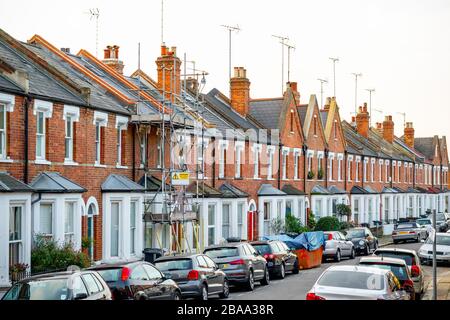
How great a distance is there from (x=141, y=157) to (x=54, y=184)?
24.8ft

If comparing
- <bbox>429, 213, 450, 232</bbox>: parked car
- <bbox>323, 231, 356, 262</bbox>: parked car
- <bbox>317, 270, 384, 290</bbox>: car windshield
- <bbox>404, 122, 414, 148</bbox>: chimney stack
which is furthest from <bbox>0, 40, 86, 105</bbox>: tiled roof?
<bbox>404, 122, 414, 148</bbox>: chimney stack

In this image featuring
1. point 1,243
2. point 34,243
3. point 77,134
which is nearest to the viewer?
point 1,243

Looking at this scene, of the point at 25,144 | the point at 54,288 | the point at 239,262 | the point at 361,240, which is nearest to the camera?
the point at 54,288

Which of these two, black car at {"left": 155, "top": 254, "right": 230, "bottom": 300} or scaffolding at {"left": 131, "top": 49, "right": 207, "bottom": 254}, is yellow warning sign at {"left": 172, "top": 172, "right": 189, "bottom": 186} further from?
black car at {"left": 155, "top": 254, "right": 230, "bottom": 300}

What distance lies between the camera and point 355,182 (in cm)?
6600

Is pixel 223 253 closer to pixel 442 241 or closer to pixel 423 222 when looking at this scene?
pixel 442 241

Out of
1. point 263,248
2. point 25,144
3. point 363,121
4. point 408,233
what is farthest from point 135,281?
point 363,121

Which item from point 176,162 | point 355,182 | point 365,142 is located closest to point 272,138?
point 176,162

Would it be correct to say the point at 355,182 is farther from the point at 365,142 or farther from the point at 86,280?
the point at 86,280

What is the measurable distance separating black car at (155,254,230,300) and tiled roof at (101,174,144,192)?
8661 millimetres

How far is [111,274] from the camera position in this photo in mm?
19016

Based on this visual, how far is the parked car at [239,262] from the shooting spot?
26891 mm

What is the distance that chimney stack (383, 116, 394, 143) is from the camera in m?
83.3
